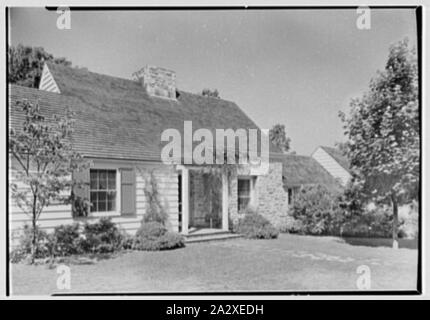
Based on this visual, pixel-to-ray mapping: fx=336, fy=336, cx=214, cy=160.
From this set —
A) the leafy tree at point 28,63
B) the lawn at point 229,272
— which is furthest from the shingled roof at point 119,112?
the lawn at point 229,272

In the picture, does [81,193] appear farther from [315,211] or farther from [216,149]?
[315,211]

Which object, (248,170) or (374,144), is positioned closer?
(374,144)

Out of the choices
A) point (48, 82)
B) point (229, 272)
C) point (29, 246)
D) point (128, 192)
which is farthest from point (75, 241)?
point (48, 82)

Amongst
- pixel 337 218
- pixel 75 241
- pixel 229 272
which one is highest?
pixel 337 218

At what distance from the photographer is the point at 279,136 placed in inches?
335

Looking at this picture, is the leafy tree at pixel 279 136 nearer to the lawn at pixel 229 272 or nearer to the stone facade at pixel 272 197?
the stone facade at pixel 272 197

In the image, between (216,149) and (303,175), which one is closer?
(216,149)

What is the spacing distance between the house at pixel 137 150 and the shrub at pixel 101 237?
26 cm

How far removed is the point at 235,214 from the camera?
10.4 meters

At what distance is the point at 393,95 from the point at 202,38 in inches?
173

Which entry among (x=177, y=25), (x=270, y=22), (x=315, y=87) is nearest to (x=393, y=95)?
(x=315, y=87)

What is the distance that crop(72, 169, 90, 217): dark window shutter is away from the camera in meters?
7.27

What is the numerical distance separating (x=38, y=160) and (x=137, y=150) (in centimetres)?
260
